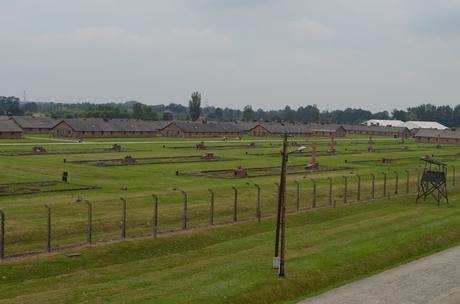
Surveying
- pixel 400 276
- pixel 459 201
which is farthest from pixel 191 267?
pixel 459 201

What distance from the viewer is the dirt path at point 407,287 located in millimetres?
22487

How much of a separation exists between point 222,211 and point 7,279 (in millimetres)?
18221

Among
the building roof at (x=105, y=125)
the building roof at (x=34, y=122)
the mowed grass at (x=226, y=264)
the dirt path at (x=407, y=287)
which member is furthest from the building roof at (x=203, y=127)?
the dirt path at (x=407, y=287)

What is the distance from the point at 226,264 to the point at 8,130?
104803 millimetres

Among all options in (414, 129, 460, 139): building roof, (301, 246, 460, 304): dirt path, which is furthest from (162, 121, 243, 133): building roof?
(301, 246, 460, 304): dirt path

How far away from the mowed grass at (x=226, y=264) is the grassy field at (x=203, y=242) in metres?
0.05

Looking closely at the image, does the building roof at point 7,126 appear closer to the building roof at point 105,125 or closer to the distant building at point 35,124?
the building roof at point 105,125

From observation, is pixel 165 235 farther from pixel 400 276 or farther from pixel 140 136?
pixel 140 136

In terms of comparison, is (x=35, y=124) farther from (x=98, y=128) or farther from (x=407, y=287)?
(x=407, y=287)

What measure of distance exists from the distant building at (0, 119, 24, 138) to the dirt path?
349 ft

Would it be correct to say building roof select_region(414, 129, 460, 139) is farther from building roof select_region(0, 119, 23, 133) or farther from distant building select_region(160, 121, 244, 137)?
building roof select_region(0, 119, 23, 133)

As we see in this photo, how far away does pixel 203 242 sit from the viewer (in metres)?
31.5

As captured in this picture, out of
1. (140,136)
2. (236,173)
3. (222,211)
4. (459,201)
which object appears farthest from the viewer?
(140,136)

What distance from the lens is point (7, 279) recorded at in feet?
77.5
